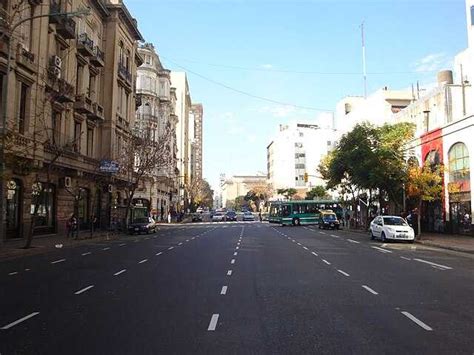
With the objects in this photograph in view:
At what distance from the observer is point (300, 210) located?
6162 centimetres

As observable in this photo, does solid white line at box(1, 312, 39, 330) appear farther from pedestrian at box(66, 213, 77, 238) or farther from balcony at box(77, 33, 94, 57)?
balcony at box(77, 33, 94, 57)

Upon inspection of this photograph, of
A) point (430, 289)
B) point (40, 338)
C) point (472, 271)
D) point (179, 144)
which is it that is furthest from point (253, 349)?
point (179, 144)

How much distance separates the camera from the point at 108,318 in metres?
8.82

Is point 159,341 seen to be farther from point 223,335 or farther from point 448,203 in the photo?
point 448,203

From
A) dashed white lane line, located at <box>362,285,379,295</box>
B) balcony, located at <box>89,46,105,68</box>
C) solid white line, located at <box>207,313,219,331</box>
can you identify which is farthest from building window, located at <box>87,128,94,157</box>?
solid white line, located at <box>207,313,219,331</box>

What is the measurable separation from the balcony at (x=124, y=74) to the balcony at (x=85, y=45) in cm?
697

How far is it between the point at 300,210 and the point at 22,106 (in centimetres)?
3882

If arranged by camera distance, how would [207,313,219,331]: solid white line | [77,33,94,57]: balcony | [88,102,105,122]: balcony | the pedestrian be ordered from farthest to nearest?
[88,102,105,122]: balcony < [77,33,94,57]: balcony < the pedestrian < [207,313,219,331]: solid white line

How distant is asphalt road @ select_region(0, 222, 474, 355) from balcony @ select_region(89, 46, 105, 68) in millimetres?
26872

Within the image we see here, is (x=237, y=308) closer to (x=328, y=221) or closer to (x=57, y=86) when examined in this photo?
(x=57, y=86)

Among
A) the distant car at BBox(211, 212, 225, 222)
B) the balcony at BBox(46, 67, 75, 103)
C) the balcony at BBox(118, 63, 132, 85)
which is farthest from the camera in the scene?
the distant car at BBox(211, 212, 225, 222)

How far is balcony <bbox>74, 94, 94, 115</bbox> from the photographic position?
124 feet

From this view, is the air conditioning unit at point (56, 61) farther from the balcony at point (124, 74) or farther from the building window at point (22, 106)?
the balcony at point (124, 74)

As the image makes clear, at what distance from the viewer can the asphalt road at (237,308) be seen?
7.07 metres
